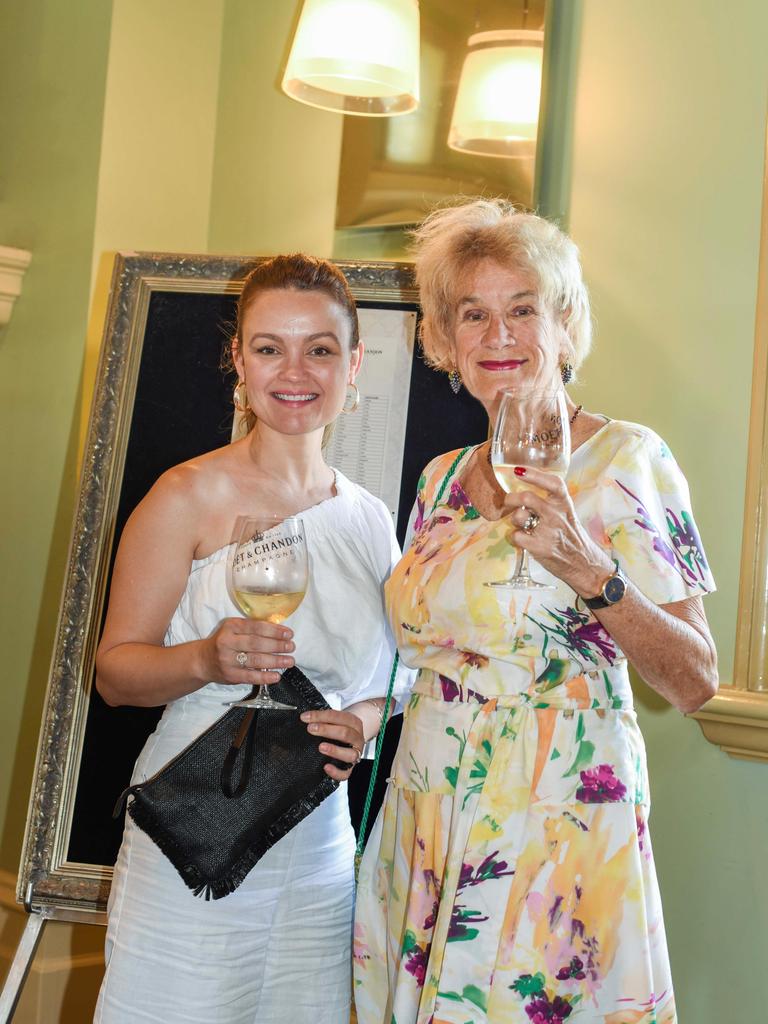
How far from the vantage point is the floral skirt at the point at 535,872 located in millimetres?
1391

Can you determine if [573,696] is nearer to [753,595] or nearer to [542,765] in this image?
[542,765]

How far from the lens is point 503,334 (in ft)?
5.49

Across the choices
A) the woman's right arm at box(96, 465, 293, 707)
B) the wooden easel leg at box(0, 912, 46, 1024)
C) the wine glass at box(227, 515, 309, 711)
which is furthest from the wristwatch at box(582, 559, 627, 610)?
the wooden easel leg at box(0, 912, 46, 1024)

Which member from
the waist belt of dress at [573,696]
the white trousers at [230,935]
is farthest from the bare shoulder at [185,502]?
the waist belt of dress at [573,696]

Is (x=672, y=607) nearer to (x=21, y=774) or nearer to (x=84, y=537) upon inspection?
(x=84, y=537)

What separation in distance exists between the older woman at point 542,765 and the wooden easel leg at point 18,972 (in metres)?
0.89

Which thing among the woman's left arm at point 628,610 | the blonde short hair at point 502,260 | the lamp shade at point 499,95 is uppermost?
the lamp shade at point 499,95

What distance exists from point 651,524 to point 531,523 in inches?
10.3

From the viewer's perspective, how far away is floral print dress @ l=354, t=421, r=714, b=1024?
4.58 feet

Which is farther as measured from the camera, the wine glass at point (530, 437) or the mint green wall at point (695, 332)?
the mint green wall at point (695, 332)

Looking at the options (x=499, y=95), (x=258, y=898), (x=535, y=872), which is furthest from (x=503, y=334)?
(x=499, y=95)

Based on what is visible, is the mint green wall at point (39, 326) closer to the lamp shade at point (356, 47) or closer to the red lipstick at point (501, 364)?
the lamp shade at point (356, 47)

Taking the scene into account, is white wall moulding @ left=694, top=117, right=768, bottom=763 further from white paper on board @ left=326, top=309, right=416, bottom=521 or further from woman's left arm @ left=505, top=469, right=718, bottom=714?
white paper on board @ left=326, top=309, right=416, bottom=521

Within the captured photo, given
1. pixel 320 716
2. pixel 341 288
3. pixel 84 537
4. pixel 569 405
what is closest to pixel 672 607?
pixel 569 405
